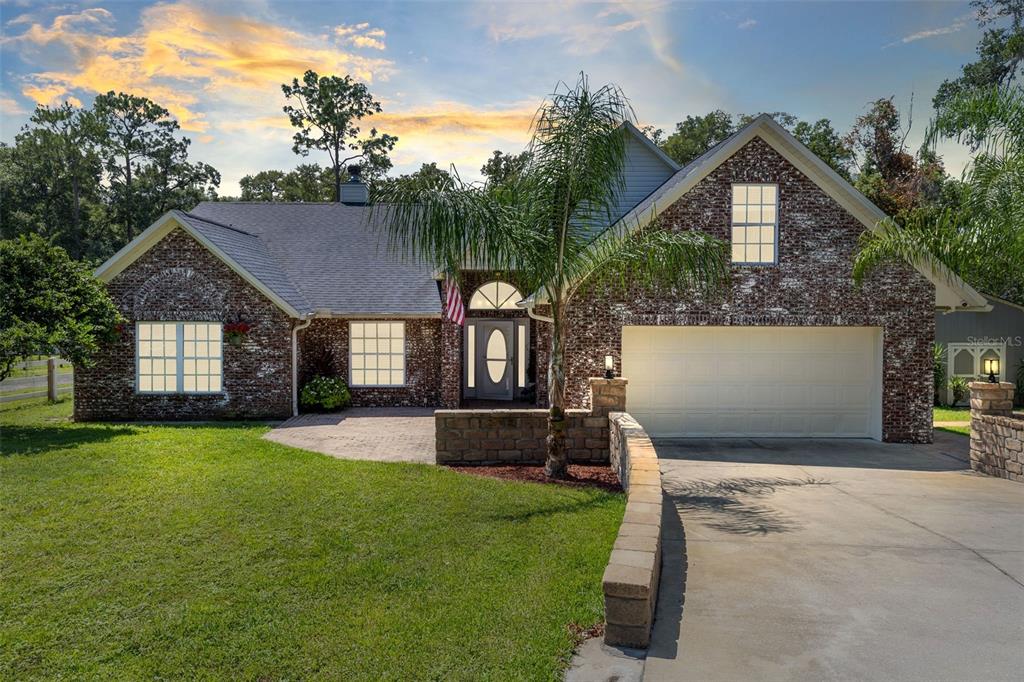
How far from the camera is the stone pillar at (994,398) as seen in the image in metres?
10.6

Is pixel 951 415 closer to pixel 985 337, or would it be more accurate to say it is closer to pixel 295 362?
pixel 985 337

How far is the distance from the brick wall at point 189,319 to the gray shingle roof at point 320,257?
23.5 inches

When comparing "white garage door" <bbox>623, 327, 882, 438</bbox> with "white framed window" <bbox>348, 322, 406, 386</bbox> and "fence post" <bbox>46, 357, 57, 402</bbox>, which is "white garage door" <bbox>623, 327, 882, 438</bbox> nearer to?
"white framed window" <bbox>348, 322, 406, 386</bbox>

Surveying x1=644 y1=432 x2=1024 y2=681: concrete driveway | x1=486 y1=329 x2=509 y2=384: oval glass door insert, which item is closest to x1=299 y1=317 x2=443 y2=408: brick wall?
x1=486 y1=329 x2=509 y2=384: oval glass door insert

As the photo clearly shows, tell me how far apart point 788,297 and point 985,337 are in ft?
37.0

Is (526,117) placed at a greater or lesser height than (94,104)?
lesser

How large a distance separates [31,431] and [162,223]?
5.12 meters

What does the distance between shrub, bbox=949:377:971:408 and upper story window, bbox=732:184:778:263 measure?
36.0ft

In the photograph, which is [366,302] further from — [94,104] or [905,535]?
[94,104]

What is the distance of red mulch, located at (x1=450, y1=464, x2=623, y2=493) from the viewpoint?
9.13m

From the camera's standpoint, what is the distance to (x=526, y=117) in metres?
9.48

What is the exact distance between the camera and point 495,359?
1866 cm

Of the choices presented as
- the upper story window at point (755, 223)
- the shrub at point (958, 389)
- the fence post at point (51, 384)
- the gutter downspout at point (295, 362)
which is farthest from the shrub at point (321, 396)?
the shrub at point (958, 389)

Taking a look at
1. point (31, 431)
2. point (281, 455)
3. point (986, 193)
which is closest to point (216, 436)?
point (281, 455)
